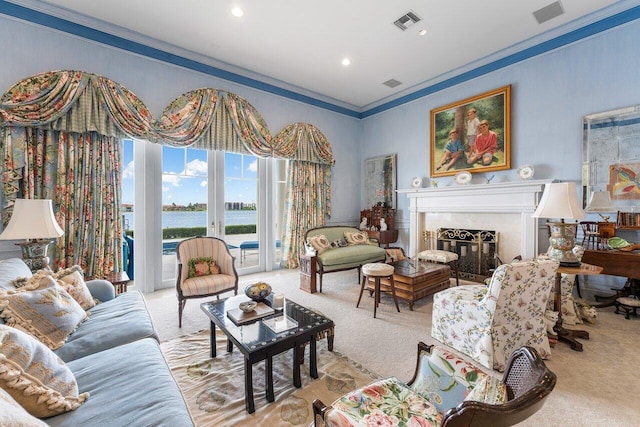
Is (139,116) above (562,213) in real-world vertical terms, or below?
above

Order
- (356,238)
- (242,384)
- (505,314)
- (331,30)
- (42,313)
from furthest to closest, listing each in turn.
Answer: (356,238), (331,30), (505,314), (242,384), (42,313)

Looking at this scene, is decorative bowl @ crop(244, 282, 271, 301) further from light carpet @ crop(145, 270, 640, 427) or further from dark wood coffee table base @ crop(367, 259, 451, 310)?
dark wood coffee table base @ crop(367, 259, 451, 310)

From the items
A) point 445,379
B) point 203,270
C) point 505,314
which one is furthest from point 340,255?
point 445,379

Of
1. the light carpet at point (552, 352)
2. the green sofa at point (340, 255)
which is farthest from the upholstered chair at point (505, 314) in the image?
the green sofa at point (340, 255)

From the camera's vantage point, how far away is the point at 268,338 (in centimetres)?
183

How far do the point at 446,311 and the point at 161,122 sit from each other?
14.2 feet

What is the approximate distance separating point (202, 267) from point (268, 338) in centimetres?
187

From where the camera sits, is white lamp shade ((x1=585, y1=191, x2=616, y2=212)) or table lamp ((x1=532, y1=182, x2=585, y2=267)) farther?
white lamp shade ((x1=585, y1=191, x2=616, y2=212))

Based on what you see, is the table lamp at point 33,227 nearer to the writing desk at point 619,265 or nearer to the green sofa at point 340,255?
the green sofa at point 340,255

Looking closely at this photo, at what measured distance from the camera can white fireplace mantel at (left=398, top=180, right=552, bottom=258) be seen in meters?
3.88

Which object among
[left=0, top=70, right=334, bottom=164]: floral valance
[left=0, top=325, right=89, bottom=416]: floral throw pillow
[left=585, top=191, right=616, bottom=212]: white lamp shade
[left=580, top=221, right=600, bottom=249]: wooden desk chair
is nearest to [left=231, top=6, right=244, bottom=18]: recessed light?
[left=0, top=70, right=334, bottom=164]: floral valance

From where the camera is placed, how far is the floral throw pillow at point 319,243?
4.41m

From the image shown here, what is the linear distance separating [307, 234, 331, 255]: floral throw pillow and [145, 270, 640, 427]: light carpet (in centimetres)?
69

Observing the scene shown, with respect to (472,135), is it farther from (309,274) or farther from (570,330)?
(309,274)
